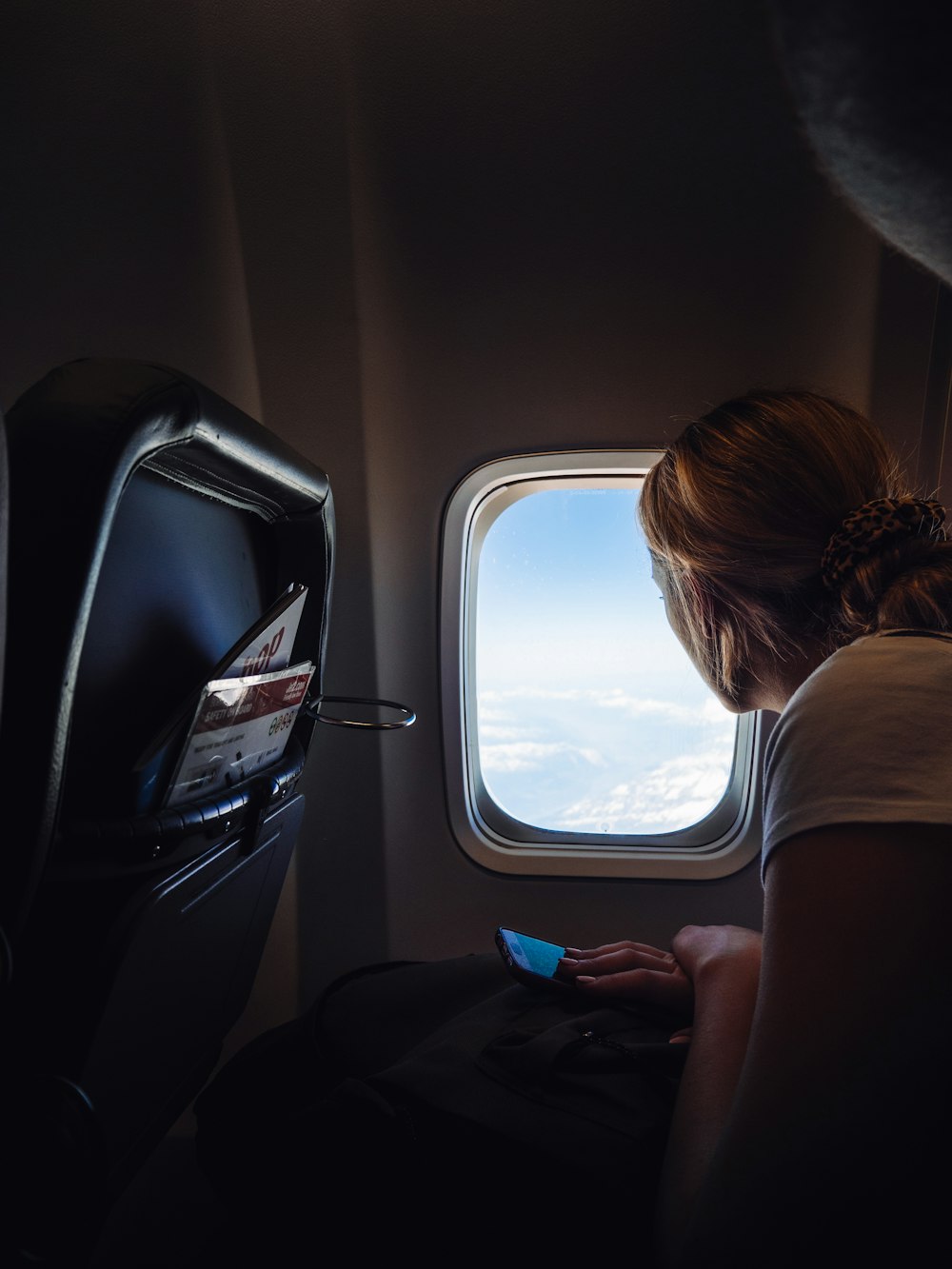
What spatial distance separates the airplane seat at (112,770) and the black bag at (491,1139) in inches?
8.3

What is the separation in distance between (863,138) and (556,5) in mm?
1799

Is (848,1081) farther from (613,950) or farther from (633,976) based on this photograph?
(613,950)

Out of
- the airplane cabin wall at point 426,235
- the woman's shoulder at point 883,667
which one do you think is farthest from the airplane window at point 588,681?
the woman's shoulder at point 883,667

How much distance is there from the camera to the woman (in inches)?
26.0

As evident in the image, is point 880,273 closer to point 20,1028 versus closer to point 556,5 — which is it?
point 556,5

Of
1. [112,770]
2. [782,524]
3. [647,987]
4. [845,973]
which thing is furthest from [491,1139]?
[782,524]

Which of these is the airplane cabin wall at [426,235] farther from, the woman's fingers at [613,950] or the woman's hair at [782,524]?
the woman's fingers at [613,950]

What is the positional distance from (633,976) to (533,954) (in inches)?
7.2

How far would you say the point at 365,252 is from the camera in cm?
183

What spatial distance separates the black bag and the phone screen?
0.09 meters

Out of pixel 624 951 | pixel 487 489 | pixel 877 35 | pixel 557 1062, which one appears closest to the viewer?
pixel 877 35

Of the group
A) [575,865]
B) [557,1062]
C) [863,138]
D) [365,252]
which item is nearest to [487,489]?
[365,252]

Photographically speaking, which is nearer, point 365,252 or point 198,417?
point 198,417

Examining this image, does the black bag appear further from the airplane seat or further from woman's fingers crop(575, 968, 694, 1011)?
the airplane seat
